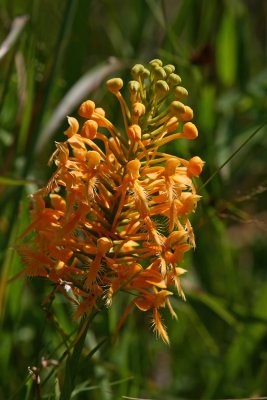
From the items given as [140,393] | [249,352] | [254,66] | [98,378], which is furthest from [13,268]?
[254,66]

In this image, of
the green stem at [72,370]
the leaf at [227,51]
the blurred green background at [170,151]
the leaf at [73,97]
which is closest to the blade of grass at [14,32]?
the blurred green background at [170,151]

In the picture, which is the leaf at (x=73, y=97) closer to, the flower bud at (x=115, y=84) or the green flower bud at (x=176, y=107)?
the flower bud at (x=115, y=84)

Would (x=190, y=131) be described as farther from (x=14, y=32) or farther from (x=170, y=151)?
(x=170, y=151)

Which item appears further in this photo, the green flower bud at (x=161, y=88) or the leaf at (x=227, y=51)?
the leaf at (x=227, y=51)

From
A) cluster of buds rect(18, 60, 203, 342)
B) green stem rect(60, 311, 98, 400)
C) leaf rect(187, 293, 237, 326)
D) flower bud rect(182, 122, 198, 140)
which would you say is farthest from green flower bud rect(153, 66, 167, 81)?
leaf rect(187, 293, 237, 326)

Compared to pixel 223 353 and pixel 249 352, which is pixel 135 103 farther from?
pixel 223 353

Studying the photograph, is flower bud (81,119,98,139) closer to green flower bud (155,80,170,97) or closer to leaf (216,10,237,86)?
green flower bud (155,80,170,97)
